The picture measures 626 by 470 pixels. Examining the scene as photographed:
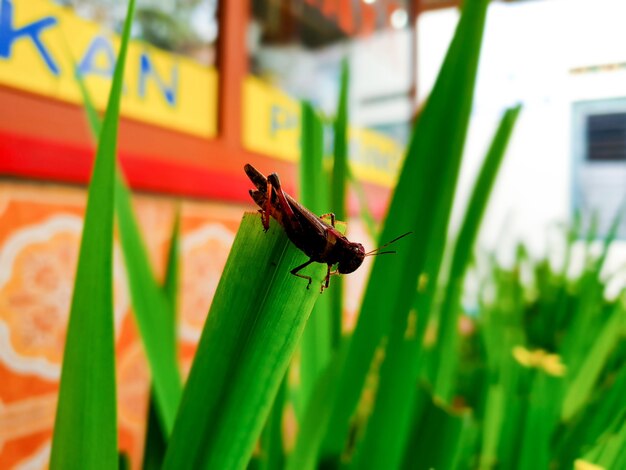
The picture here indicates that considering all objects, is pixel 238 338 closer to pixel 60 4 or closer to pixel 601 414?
pixel 601 414

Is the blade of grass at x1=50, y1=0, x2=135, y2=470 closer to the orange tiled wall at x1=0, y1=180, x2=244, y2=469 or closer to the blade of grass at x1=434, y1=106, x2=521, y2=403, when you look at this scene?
the blade of grass at x1=434, y1=106, x2=521, y2=403

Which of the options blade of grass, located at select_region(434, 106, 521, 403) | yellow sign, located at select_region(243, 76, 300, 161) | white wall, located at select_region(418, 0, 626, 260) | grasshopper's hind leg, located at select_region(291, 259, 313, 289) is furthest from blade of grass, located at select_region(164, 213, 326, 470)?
white wall, located at select_region(418, 0, 626, 260)

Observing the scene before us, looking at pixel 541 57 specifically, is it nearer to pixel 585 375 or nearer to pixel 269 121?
pixel 269 121

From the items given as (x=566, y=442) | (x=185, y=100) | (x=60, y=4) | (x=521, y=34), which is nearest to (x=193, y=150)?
(x=185, y=100)

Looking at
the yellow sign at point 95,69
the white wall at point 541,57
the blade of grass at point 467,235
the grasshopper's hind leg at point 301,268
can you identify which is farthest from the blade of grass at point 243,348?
the white wall at point 541,57

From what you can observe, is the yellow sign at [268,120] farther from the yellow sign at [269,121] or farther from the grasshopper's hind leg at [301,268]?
the grasshopper's hind leg at [301,268]

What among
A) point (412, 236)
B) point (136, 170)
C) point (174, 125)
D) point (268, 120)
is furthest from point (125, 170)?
point (412, 236)
